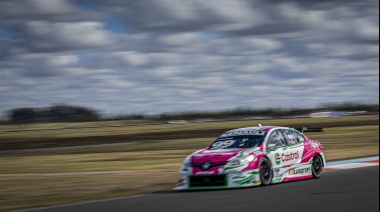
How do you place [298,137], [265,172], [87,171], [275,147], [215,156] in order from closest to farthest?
[215,156] < [265,172] < [275,147] < [298,137] < [87,171]

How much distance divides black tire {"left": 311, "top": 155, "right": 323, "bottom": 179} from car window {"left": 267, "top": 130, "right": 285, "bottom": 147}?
3.33 ft

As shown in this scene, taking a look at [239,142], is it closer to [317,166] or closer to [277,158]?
[277,158]

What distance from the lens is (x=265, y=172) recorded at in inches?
541

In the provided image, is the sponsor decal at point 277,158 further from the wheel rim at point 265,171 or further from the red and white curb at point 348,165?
the red and white curb at point 348,165

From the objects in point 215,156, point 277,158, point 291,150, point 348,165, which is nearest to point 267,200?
point 215,156

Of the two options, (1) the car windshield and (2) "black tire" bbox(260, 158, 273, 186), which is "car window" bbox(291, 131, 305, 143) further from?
(2) "black tire" bbox(260, 158, 273, 186)

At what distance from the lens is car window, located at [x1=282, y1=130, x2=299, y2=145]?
14935mm

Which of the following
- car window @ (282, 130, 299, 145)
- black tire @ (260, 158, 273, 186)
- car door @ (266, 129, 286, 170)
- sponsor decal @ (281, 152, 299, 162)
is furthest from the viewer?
car window @ (282, 130, 299, 145)

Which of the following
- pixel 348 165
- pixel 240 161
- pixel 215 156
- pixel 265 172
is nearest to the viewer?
pixel 240 161

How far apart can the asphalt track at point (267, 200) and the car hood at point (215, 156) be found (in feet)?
2.33

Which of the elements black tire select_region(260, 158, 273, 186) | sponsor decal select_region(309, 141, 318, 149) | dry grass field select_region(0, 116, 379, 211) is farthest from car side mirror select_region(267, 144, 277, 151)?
dry grass field select_region(0, 116, 379, 211)

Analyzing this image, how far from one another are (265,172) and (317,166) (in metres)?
2.04

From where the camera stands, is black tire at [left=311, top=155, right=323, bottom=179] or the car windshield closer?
the car windshield

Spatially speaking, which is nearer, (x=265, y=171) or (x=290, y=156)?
(x=265, y=171)
